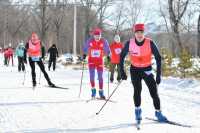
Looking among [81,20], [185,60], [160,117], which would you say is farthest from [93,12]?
[160,117]

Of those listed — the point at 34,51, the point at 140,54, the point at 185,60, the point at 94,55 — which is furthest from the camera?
the point at 185,60

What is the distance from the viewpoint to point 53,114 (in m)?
10.5

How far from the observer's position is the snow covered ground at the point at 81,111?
880cm

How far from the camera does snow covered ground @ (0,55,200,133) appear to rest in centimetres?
880

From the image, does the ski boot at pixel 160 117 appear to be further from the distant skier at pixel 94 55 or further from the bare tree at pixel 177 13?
the bare tree at pixel 177 13

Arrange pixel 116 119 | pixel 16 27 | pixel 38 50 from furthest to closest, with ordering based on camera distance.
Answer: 1. pixel 16 27
2. pixel 38 50
3. pixel 116 119

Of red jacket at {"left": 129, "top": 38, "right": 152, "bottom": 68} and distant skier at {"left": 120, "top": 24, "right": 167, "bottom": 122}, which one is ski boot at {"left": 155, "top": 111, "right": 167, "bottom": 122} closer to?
distant skier at {"left": 120, "top": 24, "right": 167, "bottom": 122}

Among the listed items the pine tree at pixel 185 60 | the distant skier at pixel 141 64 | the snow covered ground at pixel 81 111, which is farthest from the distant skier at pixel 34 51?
the distant skier at pixel 141 64

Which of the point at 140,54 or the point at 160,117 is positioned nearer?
the point at 140,54

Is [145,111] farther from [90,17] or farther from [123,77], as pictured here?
[90,17]

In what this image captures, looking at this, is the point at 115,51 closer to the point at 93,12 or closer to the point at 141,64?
the point at 141,64

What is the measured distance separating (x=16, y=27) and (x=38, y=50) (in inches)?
2448

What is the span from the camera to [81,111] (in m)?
11.0

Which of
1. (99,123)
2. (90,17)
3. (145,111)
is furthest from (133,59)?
(90,17)
